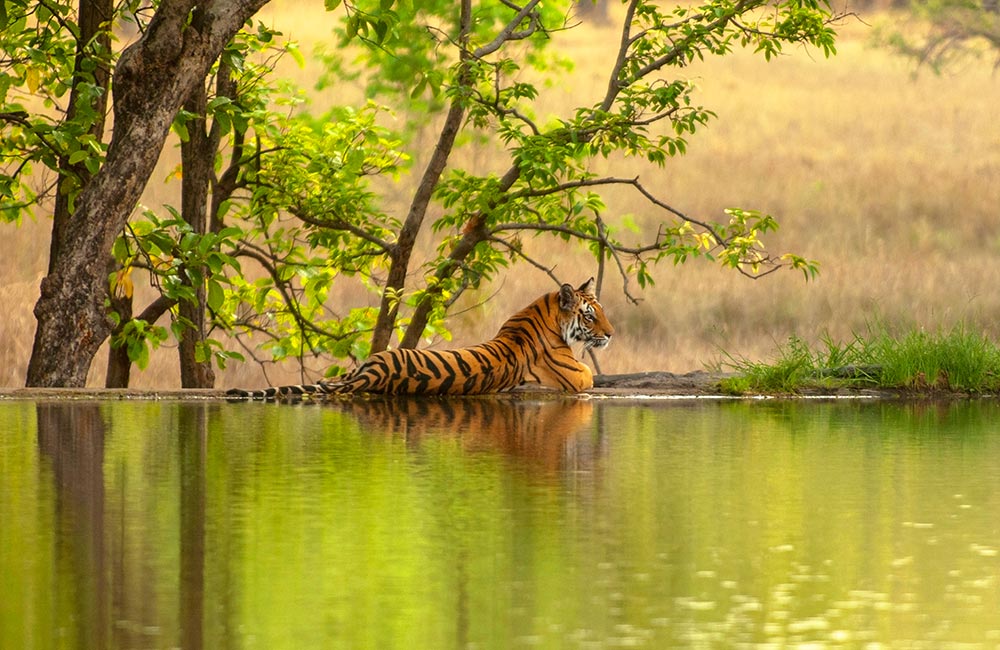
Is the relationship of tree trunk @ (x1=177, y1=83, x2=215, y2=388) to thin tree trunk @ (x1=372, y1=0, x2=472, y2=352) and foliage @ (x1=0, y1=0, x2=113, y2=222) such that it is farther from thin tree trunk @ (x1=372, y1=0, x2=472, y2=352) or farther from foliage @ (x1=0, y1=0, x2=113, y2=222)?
thin tree trunk @ (x1=372, y1=0, x2=472, y2=352)

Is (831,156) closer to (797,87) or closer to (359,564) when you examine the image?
(797,87)

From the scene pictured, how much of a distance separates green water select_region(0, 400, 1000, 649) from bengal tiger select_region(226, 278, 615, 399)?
2086 millimetres

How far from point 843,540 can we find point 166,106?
20.4 ft

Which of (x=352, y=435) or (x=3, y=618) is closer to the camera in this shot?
(x=3, y=618)

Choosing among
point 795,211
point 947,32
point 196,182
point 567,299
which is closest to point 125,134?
point 567,299

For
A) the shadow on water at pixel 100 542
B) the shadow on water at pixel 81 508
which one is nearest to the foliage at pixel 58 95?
the shadow on water at pixel 81 508

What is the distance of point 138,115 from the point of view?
1048cm

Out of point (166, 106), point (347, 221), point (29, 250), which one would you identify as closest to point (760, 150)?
point (29, 250)

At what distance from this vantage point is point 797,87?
41.3m

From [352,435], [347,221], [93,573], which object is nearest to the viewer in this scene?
[93,573]

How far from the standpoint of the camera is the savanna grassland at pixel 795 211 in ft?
70.5

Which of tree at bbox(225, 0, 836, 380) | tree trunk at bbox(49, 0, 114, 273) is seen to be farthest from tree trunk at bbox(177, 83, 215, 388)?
tree trunk at bbox(49, 0, 114, 273)

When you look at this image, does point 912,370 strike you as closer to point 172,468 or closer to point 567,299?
point 567,299

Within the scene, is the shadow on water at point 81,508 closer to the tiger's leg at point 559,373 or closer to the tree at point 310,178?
the tree at point 310,178
